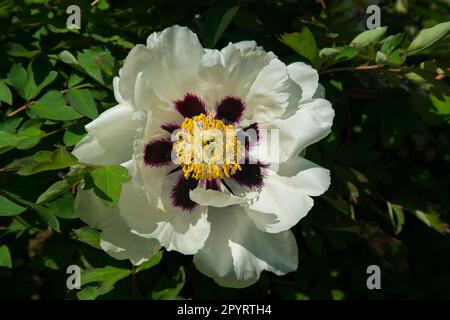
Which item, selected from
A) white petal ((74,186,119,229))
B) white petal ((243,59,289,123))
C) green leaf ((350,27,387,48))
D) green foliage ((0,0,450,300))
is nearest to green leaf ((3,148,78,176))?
green foliage ((0,0,450,300))

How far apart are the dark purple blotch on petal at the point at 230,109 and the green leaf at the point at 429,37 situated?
546 mm

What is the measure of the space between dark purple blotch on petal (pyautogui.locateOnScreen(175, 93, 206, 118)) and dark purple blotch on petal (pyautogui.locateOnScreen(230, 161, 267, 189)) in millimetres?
218

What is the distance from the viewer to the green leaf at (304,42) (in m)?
1.69

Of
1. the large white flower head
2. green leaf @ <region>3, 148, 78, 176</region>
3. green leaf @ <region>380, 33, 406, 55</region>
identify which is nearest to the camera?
green leaf @ <region>3, 148, 78, 176</region>

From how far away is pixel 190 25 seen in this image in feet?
6.99

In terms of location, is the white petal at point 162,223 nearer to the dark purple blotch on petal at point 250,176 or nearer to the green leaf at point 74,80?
the dark purple blotch on petal at point 250,176

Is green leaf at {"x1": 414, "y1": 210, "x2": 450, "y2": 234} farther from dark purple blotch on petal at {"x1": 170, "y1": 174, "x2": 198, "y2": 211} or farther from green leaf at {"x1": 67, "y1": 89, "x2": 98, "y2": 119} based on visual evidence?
green leaf at {"x1": 67, "y1": 89, "x2": 98, "y2": 119}

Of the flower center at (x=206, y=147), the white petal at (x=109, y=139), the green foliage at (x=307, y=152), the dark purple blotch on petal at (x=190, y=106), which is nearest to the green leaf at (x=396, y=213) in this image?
the green foliage at (x=307, y=152)

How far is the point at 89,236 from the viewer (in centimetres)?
179

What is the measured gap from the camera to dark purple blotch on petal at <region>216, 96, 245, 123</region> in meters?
1.78

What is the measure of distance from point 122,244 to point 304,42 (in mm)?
779

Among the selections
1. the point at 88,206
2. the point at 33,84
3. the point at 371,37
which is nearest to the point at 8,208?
the point at 88,206

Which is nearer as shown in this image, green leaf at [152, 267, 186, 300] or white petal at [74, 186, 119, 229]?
white petal at [74, 186, 119, 229]
